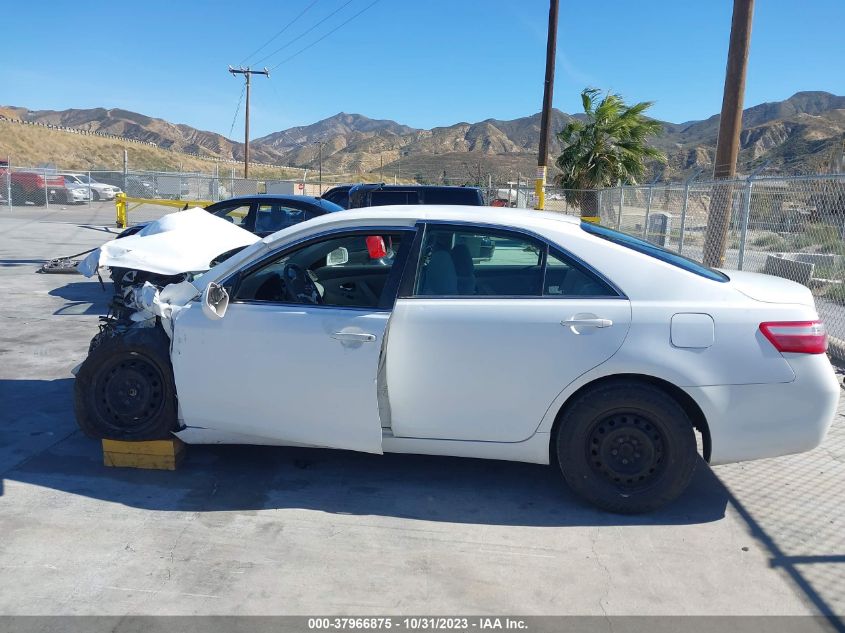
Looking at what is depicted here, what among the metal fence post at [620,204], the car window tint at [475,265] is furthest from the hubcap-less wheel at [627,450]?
the metal fence post at [620,204]

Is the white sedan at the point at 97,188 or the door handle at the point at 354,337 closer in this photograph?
the door handle at the point at 354,337

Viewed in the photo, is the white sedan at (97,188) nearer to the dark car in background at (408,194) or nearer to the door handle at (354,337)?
the dark car in background at (408,194)

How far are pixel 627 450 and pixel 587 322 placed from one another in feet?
2.45

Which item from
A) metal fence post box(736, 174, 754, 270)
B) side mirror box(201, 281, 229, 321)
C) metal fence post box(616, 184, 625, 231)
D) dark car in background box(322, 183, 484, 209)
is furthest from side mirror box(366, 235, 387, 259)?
metal fence post box(616, 184, 625, 231)

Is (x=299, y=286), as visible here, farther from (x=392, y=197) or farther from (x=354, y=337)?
(x=392, y=197)

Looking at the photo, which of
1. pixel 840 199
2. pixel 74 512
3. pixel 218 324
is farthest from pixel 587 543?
pixel 840 199

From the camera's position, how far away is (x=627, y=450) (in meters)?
3.83

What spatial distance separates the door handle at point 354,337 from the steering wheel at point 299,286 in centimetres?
42

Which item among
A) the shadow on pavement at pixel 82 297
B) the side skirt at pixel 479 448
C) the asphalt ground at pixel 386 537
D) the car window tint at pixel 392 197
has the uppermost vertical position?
the car window tint at pixel 392 197

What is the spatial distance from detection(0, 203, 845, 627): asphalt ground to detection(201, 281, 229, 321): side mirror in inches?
14.2

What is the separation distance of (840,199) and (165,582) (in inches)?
333

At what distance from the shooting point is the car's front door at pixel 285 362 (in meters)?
3.88

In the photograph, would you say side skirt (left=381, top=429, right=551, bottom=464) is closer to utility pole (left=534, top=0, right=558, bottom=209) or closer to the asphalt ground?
the asphalt ground

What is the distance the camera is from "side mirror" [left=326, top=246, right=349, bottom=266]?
18.7ft
